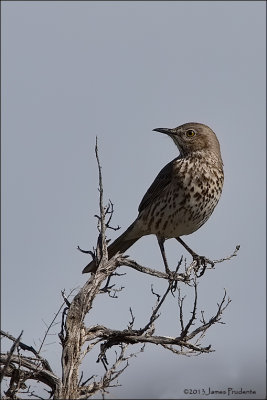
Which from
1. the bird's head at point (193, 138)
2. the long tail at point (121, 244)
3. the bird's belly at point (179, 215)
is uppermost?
the bird's head at point (193, 138)

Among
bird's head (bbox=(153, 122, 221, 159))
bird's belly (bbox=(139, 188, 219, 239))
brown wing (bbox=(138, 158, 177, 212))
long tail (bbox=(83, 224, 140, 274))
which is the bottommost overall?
Result: long tail (bbox=(83, 224, 140, 274))

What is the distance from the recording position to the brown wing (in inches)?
441

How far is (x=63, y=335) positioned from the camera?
24.5ft

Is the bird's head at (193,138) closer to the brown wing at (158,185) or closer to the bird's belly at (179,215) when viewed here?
the brown wing at (158,185)

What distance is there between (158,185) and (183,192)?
1.90ft

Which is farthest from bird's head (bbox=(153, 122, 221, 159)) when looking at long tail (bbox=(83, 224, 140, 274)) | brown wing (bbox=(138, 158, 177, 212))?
long tail (bbox=(83, 224, 140, 274))

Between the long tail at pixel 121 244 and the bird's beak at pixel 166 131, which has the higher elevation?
the bird's beak at pixel 166 131

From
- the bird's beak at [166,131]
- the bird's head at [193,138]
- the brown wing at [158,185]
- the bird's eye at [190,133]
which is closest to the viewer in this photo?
the brown wing at [158,185]

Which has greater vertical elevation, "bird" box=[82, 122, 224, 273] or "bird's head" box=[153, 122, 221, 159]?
"bird's head" box=[153, 122, 221, 159]

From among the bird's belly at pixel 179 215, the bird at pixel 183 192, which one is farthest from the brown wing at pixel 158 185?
the bird's belly at pixel 179 215

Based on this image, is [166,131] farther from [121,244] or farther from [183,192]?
Answer: [121,244]

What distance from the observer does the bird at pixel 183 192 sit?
1084cm

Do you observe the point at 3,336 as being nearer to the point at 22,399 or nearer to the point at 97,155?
the point at 22,399

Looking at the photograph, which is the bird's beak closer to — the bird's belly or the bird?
the bird
